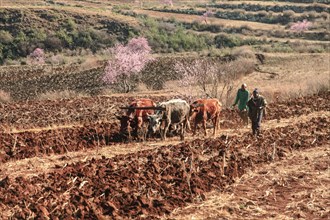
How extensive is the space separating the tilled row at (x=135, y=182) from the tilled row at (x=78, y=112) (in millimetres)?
7067

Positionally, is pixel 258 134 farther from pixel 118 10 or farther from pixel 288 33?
pixel 118 10

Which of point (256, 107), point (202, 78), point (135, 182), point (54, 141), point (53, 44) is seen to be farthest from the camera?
point (53, 44)

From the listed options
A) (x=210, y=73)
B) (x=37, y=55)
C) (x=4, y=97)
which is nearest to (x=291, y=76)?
(x=210, y=73)

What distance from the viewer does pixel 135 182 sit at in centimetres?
1048

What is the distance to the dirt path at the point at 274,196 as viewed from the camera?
9.63m

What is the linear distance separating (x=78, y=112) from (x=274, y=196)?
15.8 m

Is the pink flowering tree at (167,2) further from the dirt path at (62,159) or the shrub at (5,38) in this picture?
the dirt path at (62,159)

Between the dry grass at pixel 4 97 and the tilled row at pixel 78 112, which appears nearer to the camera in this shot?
the tilled row at pixel 78 112

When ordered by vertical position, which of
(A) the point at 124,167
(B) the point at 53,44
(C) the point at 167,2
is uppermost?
(C) the point at 167,2

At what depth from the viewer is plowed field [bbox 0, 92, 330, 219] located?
928 cm

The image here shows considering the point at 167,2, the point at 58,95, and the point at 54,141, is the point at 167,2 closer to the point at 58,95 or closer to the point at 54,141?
the point at 58,95

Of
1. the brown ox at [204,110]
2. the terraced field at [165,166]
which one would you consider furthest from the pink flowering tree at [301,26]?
the brown ox at [204,110]

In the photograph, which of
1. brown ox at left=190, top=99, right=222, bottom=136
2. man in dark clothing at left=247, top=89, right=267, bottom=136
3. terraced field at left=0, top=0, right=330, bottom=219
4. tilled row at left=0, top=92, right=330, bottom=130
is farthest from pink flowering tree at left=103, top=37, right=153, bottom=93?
Result: man in dark clothing at left=247, top=89, right=267, bottom=136

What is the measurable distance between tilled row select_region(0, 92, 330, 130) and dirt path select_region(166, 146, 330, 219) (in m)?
7.74
